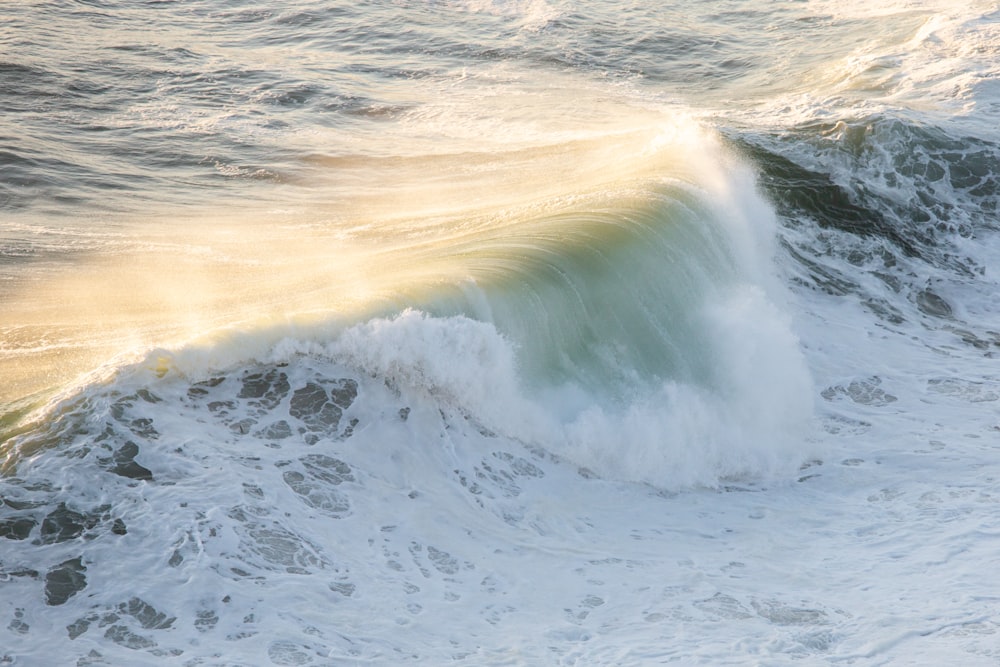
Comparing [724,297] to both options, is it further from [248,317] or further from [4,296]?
[4,296]

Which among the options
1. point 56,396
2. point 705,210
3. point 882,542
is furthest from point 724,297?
point 56,396

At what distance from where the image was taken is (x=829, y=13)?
979 inches

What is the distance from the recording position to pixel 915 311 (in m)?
12.6

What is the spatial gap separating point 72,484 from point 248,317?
109 inches

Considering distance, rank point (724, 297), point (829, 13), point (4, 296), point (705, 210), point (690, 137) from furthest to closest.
Result: point (829, 13), point (690, 137), point (705, 210), point (724, 297), point (4, 296)

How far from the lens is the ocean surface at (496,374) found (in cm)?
672

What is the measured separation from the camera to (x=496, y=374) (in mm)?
9141

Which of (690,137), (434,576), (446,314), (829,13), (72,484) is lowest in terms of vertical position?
(434,576)

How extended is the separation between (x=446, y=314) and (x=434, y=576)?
3.03 m

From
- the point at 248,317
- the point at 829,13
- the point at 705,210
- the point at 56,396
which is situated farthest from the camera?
the point at 829,13

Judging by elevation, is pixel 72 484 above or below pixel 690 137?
below

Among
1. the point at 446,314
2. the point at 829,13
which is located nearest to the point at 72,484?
the point at 446,314

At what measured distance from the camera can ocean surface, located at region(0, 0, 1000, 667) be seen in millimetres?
6723

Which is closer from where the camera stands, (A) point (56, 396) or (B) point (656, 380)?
(A) point (56, 396)
